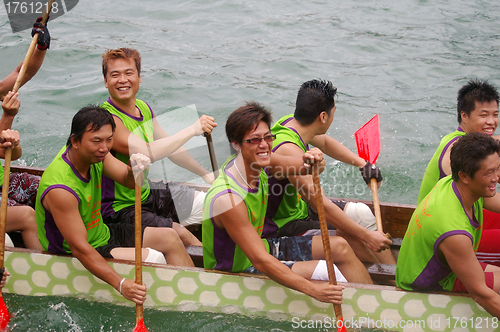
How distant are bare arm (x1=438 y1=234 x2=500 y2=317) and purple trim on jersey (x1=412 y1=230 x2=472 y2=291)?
0.09m

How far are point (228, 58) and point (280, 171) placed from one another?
229 inches

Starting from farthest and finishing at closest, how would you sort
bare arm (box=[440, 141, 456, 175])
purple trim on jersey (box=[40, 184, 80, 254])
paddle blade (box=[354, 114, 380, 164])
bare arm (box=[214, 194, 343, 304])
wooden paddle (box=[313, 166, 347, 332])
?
paddle blade (box=[354, 114, 380, 164]), bare arm (box=[440, 141, 456, 175]), purple trim on jersey (box=[40, 184, 80, 254]), wooden paddle (box=[313, 166, 347, 332]), bare arm (box=[214, 194, 343, 304])

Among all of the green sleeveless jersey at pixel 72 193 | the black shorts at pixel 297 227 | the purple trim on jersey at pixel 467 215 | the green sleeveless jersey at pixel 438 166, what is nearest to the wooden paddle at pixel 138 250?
the green sleeveless jersey at pixel 72 193

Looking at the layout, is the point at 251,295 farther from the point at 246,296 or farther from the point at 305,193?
the point at 305,193

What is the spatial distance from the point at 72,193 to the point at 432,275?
2112 mm

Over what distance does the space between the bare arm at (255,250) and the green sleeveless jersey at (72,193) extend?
87 centimetres

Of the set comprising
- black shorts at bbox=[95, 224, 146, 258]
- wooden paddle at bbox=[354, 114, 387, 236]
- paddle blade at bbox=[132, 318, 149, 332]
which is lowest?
paddle blade at bbox=[132, 318, 149, 332]

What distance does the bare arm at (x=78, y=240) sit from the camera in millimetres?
2924

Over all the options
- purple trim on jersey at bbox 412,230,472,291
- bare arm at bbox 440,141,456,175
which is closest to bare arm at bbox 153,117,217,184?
bare arm at bbox 440,141,456,175

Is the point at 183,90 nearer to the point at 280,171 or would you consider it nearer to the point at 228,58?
the point at 228,58

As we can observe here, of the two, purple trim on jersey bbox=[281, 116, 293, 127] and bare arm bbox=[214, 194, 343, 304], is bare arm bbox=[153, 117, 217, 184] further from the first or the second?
bare arm bbox=[214, 194, 343, 304]

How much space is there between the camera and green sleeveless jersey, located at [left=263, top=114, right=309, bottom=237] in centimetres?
348

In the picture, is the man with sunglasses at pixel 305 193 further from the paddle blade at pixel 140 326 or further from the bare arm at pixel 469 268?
the paddle blade at pixel 140 326

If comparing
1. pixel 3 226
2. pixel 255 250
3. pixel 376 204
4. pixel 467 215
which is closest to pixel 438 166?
pixel 376 204
